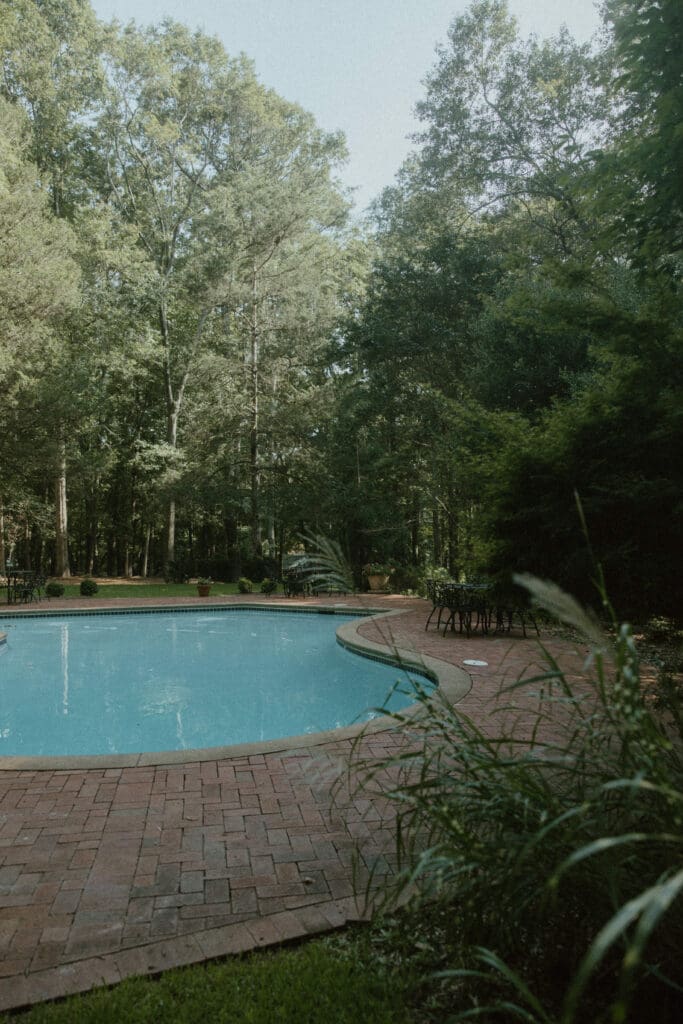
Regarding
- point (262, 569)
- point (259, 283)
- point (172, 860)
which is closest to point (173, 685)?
point (172, 860)

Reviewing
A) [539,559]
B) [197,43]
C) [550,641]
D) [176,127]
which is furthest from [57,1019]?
[197,43]

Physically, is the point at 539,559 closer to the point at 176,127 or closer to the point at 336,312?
the point at 336,312

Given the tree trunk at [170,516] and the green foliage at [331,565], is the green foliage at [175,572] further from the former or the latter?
the green foliage at [331,565]

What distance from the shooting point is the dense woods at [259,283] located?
15422 mm

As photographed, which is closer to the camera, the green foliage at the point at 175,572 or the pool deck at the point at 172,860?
the pool deck at the point at 172,860

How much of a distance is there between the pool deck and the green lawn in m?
0.12

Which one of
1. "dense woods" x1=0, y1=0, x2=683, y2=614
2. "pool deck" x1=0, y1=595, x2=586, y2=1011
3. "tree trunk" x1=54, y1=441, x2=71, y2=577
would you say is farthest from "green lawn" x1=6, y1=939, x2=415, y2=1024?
"tree trunk" x1=54, y1=441, x2=71, y2=577

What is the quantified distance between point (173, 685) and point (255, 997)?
725cm

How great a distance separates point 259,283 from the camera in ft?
69.9

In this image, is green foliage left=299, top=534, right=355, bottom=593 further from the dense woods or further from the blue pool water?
Result: the dense woods

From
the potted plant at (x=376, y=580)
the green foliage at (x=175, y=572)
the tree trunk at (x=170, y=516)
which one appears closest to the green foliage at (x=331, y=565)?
the potted plant at (x=376, y=580)

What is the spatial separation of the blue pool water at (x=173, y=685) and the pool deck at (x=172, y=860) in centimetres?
231

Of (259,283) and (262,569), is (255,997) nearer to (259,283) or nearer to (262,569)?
(262,569)

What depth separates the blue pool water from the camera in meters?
6.91
